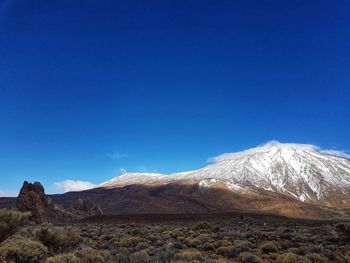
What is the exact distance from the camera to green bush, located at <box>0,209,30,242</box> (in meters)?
16.3

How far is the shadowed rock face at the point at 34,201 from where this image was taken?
2175 inches

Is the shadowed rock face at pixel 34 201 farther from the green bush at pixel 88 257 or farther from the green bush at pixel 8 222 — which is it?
the green bush at pixel 88 257

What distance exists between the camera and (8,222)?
1694 cm

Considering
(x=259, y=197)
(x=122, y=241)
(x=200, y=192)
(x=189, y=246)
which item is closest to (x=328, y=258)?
(x=189, y=246)

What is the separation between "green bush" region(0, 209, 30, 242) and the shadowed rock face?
36994 millimetres

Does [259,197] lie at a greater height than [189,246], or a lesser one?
greater

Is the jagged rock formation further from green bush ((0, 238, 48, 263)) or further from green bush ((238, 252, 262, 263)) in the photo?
green bush ((0, 238, 48, 263))

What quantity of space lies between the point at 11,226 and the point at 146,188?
175 meters

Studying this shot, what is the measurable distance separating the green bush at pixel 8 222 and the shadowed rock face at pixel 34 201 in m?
37.0

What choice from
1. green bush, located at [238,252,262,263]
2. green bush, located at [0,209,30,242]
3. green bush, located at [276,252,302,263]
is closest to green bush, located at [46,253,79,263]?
green bush, located at [0,209,30,242]

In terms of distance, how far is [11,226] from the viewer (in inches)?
671

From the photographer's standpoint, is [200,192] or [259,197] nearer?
[259,197]

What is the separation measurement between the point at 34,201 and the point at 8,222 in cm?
4255

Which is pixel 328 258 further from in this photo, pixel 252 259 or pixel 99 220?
pixel 99 220
